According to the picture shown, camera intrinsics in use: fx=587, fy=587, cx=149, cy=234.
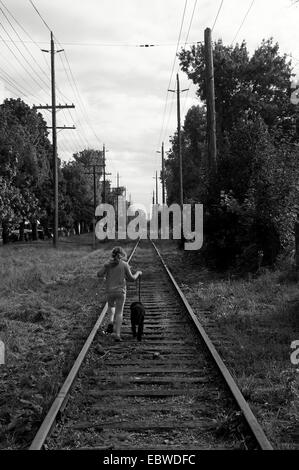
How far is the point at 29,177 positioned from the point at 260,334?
1689 inches

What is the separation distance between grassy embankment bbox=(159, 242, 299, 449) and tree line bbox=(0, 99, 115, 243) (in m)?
22.9

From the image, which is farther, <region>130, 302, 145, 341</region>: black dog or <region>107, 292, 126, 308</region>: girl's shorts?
<region>107, 292, 126, 308</region>: girl's shorts

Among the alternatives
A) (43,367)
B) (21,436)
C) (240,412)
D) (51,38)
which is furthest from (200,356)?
(51,38)

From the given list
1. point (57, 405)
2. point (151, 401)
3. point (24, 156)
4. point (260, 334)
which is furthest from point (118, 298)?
point (24, 156)

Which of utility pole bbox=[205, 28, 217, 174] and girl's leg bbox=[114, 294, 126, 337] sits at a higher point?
utility pole bbox=[205, 28, 217, 174]

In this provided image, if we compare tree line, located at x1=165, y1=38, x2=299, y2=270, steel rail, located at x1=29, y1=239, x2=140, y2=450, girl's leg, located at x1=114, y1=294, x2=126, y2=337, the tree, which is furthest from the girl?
the tree

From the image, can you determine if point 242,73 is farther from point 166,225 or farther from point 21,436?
point 21,436

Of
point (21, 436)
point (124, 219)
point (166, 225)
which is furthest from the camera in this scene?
point (124, 219)

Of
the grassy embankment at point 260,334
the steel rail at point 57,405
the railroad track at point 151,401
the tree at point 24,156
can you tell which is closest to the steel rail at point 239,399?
the railroad track at point 151,401

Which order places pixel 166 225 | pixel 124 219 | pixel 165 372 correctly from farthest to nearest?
pixel 124 219
pixel 166 225
pixel 165 372

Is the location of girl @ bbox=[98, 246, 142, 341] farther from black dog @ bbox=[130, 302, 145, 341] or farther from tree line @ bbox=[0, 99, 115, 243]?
tree line @ bbox=[0, 99, 115, 243]

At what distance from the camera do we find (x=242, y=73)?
41.8 meters

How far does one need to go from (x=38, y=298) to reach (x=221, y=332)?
656cm

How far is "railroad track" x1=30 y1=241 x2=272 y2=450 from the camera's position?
5.49 metres
